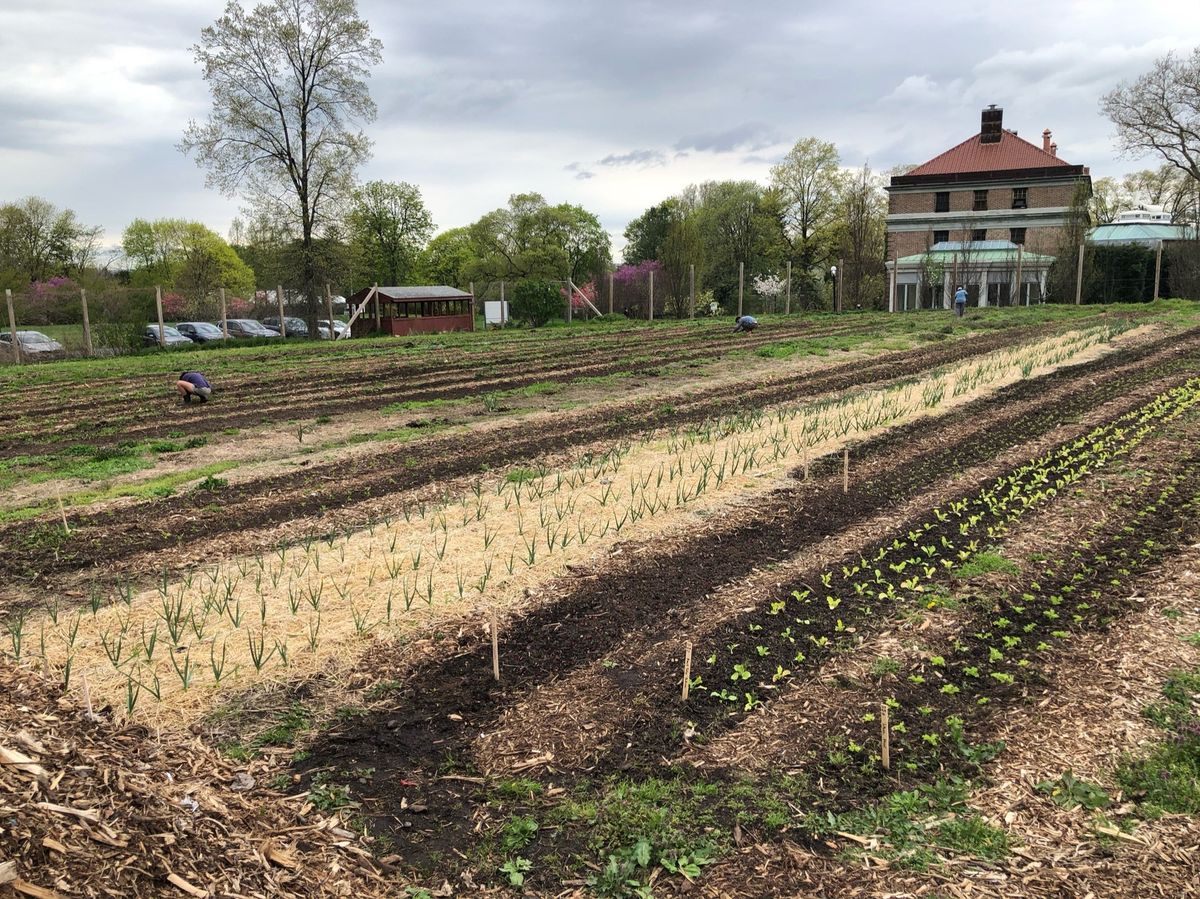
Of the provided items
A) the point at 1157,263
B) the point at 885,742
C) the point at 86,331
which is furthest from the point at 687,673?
the point at 1157,263

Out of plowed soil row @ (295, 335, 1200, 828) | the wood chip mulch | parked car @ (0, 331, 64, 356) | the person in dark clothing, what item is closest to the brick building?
the person in dark clothing

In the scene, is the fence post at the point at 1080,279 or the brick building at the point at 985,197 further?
the brick building at the point at 985,197

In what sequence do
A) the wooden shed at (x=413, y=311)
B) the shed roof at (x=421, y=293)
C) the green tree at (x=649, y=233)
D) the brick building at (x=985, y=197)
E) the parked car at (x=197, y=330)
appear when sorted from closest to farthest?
the parked car at (x=197, y=330) → the wooden shed at (x=413, y=311) → the shed roof at (x=421, y=293) → the brick building at (x=985, y=197) → the green tree at (x=649, y=233)

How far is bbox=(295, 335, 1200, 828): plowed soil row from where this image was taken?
368cm

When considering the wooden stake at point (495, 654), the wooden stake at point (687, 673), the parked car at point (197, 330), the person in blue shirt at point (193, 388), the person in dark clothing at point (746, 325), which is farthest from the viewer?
the parked car at point (197, 330)

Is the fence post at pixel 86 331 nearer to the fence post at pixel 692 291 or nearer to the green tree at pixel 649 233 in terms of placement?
the fence post at pixel 692 291

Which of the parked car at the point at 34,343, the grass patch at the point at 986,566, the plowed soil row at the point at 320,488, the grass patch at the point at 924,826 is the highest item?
the parked car at the point at 34,343

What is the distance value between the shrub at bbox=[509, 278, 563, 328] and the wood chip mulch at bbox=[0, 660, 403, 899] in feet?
98.8

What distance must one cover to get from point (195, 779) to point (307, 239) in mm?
31163

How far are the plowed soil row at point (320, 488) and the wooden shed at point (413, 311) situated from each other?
2174 centimetres

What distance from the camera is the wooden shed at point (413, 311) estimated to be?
3225cm

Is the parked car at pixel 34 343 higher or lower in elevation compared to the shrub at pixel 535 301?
lower

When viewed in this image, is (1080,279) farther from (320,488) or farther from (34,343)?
(34,343)

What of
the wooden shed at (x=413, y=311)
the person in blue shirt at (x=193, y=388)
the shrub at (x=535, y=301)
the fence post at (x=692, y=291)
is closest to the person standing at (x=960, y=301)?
the fence post at (x=692, y=291)
